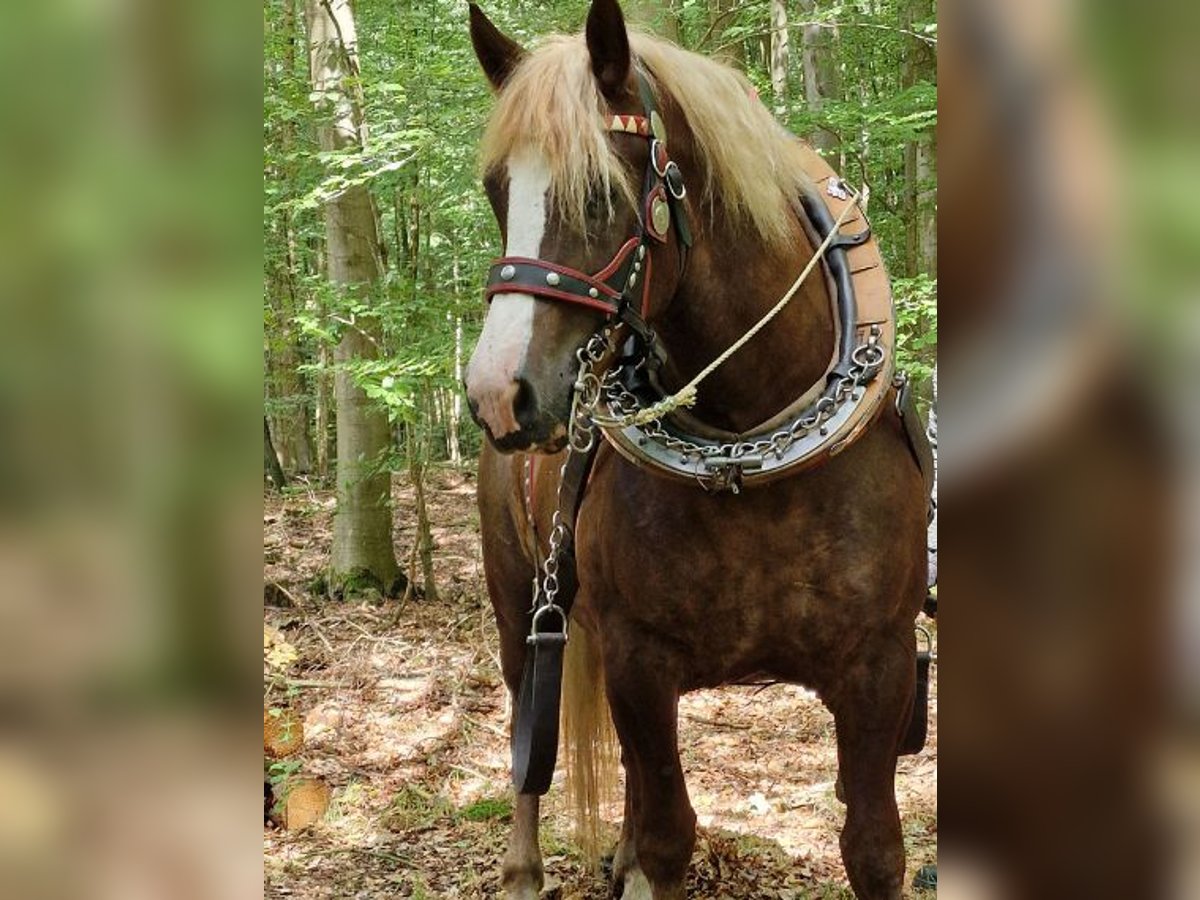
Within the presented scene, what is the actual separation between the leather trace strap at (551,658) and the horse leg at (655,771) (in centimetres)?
23

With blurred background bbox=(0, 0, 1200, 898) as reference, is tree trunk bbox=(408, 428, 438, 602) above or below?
below

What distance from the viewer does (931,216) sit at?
6402 mm

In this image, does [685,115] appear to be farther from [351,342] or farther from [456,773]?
[351,342]

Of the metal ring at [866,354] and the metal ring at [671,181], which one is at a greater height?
the metal ring at [671,181]

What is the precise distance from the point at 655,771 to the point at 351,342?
5.07m

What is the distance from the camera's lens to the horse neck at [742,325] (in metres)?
2.32

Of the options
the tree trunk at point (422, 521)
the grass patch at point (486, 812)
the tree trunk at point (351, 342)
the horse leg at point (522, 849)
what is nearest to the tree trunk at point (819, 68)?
the tree trunk at point (351, 342)

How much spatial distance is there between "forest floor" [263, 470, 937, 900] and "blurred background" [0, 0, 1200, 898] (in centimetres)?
287

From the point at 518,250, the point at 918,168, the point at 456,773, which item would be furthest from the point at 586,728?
the point at 918,168

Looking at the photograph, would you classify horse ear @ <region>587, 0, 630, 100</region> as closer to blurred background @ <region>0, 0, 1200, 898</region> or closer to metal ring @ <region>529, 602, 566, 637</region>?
metal ring @ <region>529, 602, 566, 637</region>

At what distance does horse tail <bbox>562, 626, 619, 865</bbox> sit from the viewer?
3.87m

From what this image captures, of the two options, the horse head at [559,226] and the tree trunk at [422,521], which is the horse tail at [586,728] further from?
the tree trunk at [422,521]

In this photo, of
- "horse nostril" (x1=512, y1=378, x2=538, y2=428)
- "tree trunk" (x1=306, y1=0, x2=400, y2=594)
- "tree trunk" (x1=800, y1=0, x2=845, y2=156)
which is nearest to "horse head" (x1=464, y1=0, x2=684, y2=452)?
"horse nostril" (x1=512, y1=378, x2=538, y2=428)
